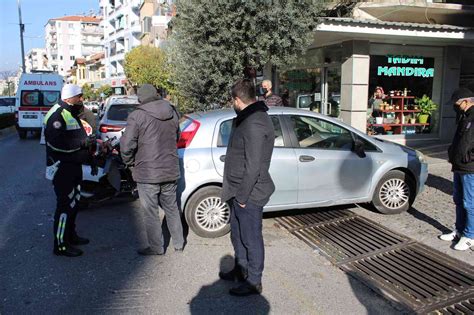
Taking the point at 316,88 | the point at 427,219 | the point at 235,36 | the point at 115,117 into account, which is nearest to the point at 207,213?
the point at 427,219

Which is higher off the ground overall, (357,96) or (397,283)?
(357,96)

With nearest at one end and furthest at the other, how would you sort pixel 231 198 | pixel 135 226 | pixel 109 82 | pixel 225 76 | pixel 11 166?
1. pixel 231 198
2. pixel 135 226
3. pixel 225 76
4. pixel 11 166
5. pixel 109 82

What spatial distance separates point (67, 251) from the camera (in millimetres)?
4676

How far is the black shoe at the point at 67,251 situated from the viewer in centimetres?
466

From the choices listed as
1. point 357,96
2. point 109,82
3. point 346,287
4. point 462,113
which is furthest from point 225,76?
point 109,82

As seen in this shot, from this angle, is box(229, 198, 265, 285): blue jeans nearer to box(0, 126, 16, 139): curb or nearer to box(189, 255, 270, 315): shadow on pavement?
box(189, 255, 270, 315): shadow on pavement

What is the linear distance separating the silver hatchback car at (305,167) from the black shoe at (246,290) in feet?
5.05

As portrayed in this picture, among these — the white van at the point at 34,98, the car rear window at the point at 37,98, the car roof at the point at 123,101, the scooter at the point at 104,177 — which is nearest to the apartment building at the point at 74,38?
the white van at the point at 34,98

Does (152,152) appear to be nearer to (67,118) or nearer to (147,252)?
(67,118)

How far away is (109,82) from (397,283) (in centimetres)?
5799

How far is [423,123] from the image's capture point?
42.1 ft

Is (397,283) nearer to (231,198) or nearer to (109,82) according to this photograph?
(231,198)

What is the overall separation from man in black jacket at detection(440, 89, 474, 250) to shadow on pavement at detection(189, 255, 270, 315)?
2.57m

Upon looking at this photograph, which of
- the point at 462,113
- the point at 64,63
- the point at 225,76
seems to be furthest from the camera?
the point at 64,63
